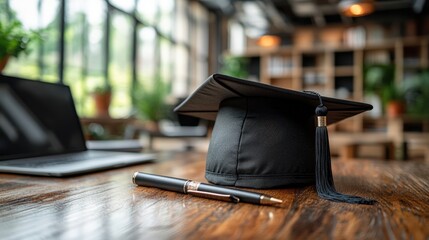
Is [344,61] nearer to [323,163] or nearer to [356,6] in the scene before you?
[356,6]

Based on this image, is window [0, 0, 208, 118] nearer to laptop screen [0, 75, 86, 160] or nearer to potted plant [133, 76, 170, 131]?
potted plant [133, 76, 170, 131]

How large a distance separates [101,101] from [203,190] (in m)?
3.35

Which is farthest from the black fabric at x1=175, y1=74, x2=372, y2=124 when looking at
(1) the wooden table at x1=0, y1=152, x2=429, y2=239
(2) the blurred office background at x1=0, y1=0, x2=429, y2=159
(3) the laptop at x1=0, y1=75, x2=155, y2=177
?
(2) the blurred office background at x1=0, y1=0, x2=429, y2=159

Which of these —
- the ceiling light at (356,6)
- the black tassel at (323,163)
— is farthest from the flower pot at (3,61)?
the ceiling light at (356,6)

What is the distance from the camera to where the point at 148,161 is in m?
1.03

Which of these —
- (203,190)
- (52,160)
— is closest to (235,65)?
(52,160)

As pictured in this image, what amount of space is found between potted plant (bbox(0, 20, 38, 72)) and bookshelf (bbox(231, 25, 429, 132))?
647cm

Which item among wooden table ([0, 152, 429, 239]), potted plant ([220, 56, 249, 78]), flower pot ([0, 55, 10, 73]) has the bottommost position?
wooden table ([0, 152, 429, 239])

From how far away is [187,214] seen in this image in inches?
17.5

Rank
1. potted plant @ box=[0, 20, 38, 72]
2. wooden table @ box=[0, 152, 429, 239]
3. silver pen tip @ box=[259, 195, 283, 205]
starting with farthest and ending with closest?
1. potted plant @ box=[0, 20, 38, 72]
2. silver pen tip @ box=[259, 195, 283, 205]
3. wooden table @ box=[0, 152, 429, 239]

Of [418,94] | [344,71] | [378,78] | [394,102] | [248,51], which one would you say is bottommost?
[394,102]

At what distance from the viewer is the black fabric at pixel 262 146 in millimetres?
605

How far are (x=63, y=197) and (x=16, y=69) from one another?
3377mm

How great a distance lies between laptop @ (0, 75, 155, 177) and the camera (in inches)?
30.8
